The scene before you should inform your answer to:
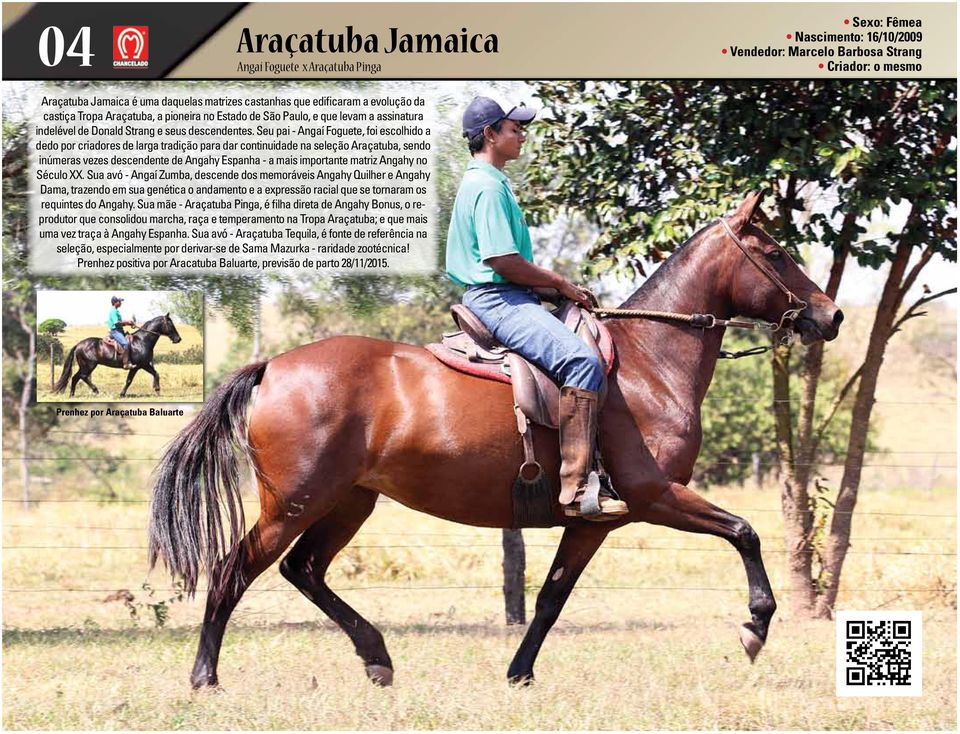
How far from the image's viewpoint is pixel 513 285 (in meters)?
6.26

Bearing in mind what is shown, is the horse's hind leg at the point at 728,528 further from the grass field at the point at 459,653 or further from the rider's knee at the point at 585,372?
the rider's knee at the point at 585,372

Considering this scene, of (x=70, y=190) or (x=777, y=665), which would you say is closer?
(x=777, y=665)

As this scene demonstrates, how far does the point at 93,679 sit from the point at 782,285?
4.54 m

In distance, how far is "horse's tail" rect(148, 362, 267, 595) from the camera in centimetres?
617

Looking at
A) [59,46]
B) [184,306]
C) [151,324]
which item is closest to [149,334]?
[151,324]

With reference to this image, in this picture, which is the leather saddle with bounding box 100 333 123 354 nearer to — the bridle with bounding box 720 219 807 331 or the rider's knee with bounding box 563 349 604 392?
the rider's knee with bounding box 563 349 604 392

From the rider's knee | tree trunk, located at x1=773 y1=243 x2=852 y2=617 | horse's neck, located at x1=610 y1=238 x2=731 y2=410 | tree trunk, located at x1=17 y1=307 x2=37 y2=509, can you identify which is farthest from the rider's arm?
tree trunk, located at x1=17 y1=307 x2=37 y2=509

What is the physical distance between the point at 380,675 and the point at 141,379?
10.6 feet

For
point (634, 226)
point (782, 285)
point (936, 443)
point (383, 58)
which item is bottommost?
point (936, 443)

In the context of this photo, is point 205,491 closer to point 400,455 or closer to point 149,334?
point 400,455

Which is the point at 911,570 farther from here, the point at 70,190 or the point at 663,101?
the point at 70,190

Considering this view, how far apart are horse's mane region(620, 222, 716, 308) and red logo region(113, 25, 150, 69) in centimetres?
328

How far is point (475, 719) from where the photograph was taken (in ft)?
19.0

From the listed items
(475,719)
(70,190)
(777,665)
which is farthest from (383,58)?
(777,665)
